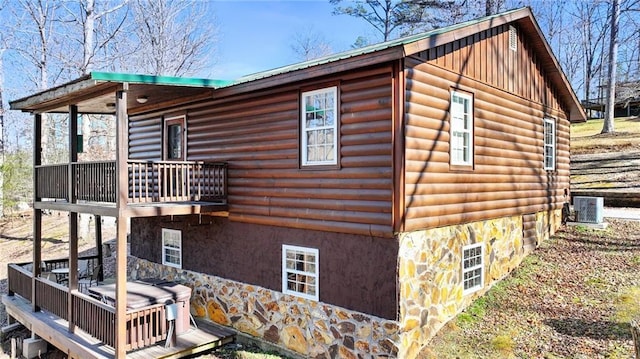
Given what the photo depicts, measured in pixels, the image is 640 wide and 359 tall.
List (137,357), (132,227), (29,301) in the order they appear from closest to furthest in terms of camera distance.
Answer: (137,357) < (29,301) < (132,227)

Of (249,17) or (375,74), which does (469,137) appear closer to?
(375,74)

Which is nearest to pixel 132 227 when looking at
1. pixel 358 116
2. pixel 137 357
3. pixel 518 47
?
pixel 137 357

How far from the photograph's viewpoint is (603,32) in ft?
107

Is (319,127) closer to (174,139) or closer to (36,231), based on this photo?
(174,139)

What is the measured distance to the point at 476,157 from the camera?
8438 millimetres

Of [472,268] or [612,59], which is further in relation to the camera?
[612,59]

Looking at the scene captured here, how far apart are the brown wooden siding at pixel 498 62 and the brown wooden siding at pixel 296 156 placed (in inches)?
54.9

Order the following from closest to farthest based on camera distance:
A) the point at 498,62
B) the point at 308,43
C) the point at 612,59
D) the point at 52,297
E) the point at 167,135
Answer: the point at 498,62, the point at 52,297, the point at 167,135, the point at 612,59, the point at 308,43

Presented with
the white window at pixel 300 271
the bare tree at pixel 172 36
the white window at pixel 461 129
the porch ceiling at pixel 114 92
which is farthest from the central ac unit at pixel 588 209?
the bare tree at pixel 172 36

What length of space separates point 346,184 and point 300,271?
1968 millimetres

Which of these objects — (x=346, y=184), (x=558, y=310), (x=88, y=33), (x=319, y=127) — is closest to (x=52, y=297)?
(x=319, y=127)

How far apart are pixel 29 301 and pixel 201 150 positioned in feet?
19.9

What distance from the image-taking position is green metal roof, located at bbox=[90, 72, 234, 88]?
714 cm

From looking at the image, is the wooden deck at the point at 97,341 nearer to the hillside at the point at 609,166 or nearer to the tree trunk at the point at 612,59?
the hillside at the point at 609,166
